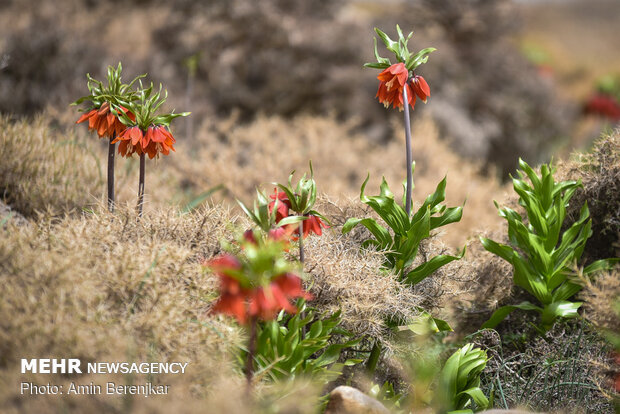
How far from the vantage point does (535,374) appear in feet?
7.38

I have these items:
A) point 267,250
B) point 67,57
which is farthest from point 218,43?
point 267,250

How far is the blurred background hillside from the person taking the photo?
5320 millimetres

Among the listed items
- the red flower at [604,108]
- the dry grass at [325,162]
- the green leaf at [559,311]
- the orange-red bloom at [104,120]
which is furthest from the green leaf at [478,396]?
the red flower at [604,108]

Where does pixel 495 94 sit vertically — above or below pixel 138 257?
above

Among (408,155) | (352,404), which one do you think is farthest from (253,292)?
(408,155)

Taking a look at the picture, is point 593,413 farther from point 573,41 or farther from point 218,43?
point 573,41

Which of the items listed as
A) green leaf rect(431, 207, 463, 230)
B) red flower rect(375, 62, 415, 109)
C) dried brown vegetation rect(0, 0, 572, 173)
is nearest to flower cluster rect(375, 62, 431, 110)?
red flower rect(375, 62, 415, 109)

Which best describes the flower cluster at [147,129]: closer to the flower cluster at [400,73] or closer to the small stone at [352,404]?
the flower cluster at [400,73]

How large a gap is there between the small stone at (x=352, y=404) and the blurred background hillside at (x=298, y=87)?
2.39 m

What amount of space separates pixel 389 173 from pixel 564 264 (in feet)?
10.4

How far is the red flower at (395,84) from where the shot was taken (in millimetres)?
2143

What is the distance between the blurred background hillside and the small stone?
239cm

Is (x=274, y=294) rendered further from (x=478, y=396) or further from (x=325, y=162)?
(x=325, y=162)

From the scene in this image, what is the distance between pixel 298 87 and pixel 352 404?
595 cm
